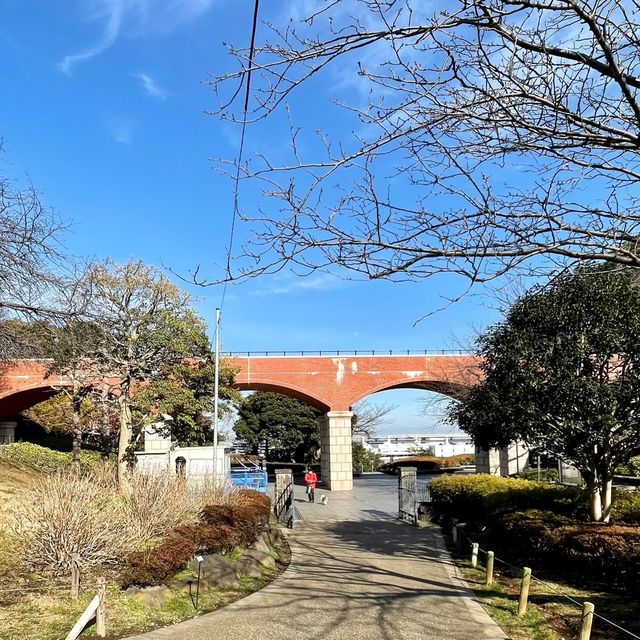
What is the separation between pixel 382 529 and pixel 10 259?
11704 millimetres

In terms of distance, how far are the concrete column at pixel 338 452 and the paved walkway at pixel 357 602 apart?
665 inches

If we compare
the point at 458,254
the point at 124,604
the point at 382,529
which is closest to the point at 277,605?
the point at 124,604

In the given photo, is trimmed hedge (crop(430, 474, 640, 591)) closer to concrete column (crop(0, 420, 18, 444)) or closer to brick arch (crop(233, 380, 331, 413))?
brick arch (crop(233, 380, 331, 413))

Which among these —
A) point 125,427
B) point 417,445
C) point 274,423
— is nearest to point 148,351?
point 125,427

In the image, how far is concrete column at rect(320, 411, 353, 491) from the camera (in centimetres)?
3119

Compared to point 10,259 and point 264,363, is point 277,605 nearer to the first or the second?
point 10,259

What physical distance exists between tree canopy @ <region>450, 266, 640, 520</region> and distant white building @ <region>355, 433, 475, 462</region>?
6036 cm

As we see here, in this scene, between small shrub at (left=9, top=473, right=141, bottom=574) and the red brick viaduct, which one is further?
the red brick viaduct

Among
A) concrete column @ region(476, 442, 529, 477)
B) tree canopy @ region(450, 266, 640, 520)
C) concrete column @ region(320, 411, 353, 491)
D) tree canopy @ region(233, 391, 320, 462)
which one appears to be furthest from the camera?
tree canopy @ region(233, 391, 320, 462)

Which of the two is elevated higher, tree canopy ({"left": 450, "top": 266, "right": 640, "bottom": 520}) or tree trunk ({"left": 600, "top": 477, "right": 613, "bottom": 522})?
tree canopy ({"left": 450, "top": 266, "right": 640, "bottom": 520})

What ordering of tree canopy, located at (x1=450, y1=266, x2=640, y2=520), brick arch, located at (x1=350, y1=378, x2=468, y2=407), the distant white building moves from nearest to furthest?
tree canopy, located at (x1=450, y1=266, x2=640, y2=520) → brick arch, located at (x1=350, y1=378, x2=468, y2=407) → the distant white building

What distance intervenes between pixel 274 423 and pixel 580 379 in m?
36.1

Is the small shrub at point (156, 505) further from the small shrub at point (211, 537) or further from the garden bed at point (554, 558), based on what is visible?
the garden bed at point (554, 558)

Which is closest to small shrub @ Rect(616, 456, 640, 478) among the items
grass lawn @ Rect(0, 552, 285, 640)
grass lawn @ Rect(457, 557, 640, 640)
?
grass lawn @ Rect(457, 557, 640, 640)
